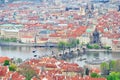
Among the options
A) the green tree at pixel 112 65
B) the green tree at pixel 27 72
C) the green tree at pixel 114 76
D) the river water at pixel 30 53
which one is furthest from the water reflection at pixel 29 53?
the green tree at pixel 114 76

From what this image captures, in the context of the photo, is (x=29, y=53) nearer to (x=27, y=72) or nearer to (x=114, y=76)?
(x=27, y=72)

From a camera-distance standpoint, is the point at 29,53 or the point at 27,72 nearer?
the point at 27,72

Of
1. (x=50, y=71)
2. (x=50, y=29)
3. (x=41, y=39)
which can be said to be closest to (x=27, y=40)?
(x=41, y=39)

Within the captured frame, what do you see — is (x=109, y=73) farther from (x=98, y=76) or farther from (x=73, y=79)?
(x=73, y=79)

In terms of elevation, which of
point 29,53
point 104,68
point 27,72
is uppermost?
point 27,72

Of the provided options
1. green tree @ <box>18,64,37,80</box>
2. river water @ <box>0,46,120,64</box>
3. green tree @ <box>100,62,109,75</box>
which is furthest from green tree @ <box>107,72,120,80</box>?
river water @ <box>0,46,120,64</box>

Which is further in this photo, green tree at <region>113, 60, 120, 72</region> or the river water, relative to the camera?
the river water

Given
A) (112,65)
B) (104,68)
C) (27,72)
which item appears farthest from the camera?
(112,65)

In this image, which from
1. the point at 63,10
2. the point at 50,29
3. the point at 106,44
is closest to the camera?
the point at 106,44

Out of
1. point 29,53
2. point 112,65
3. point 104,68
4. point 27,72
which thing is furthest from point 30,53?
point 27,72

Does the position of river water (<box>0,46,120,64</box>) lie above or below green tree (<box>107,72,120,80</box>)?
below

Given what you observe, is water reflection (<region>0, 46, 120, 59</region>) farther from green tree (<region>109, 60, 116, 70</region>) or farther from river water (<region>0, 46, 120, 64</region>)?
green tree (<region>109, 60, 116, 70</region>)
